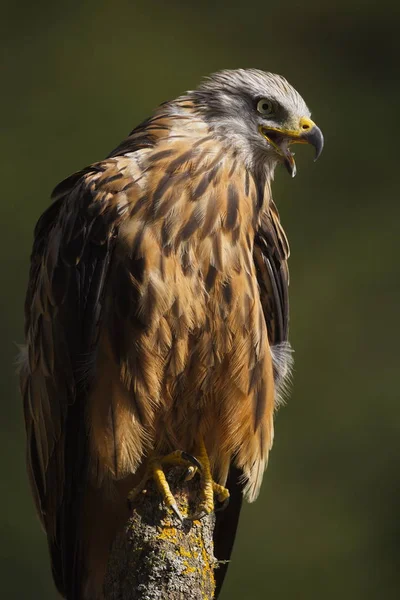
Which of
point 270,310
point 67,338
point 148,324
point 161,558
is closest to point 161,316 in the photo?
point 148,324

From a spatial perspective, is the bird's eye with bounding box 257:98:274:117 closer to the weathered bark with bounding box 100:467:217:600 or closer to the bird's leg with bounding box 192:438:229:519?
the bird's leg with bounding box 192:438:229:519

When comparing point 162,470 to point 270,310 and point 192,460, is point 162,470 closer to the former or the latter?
point 192,460

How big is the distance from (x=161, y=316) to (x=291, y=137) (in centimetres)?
71

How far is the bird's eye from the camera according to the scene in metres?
3.66

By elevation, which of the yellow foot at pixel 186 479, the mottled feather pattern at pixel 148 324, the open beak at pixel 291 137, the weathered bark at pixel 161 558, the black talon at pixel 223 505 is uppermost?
the open beak at pixel 291 137

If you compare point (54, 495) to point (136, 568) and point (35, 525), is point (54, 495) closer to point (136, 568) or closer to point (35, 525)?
point (136, 568)

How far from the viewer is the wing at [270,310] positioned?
375 centimetres

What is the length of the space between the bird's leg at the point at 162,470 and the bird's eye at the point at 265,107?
3.44 feet

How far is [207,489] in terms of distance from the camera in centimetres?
335

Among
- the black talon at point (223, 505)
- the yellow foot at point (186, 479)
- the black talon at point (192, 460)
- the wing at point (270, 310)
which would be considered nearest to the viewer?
the yellow foot at point (186, 479)

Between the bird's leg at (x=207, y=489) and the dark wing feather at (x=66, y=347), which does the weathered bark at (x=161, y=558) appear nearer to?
the bird's leg at (x=207, y=489)

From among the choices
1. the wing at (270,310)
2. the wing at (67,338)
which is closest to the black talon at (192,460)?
the wing at (67,338)

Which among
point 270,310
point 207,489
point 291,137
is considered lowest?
point 207,489

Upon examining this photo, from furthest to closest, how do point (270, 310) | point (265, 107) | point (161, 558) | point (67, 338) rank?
point (270, 310) → point (265, 107) → point (67, 338) → point (161, 558)
